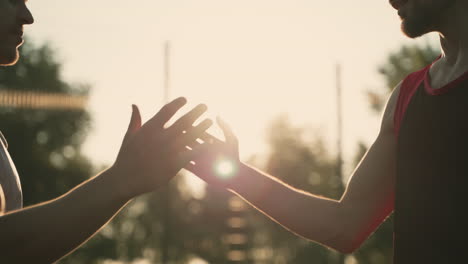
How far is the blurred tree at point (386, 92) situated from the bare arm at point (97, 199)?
112ft

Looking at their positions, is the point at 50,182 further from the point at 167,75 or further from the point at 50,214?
the point at 50,214

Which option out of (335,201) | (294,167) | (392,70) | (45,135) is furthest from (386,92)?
(335,201)

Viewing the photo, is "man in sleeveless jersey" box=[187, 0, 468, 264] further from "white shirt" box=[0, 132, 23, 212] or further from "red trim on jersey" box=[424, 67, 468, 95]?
"white shirt" box=[0, 132, 23, 212]

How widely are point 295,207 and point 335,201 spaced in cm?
24

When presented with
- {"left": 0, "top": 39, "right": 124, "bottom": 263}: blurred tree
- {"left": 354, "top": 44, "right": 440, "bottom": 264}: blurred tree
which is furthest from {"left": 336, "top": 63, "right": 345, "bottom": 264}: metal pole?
{"left": 0, "top": 39, "right": 124, "bottom": 263}: blurred tree

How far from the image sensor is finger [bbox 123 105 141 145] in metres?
2.66

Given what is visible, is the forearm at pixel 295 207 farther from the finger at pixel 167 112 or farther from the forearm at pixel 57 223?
the forearm at pixel 57 223

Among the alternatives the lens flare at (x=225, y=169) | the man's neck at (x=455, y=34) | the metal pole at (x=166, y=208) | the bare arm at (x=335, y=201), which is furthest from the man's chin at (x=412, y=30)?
the metal pole at (x=166, y=208)

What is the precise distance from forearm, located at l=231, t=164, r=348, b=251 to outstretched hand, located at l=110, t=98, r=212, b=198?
3.23 ft

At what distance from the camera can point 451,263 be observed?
2764 mm

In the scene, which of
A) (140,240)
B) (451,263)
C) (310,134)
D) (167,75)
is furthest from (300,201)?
(140,240)

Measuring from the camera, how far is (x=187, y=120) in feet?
9.20

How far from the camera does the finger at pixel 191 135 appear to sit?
8.92 feet

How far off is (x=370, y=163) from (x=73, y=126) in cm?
3403
